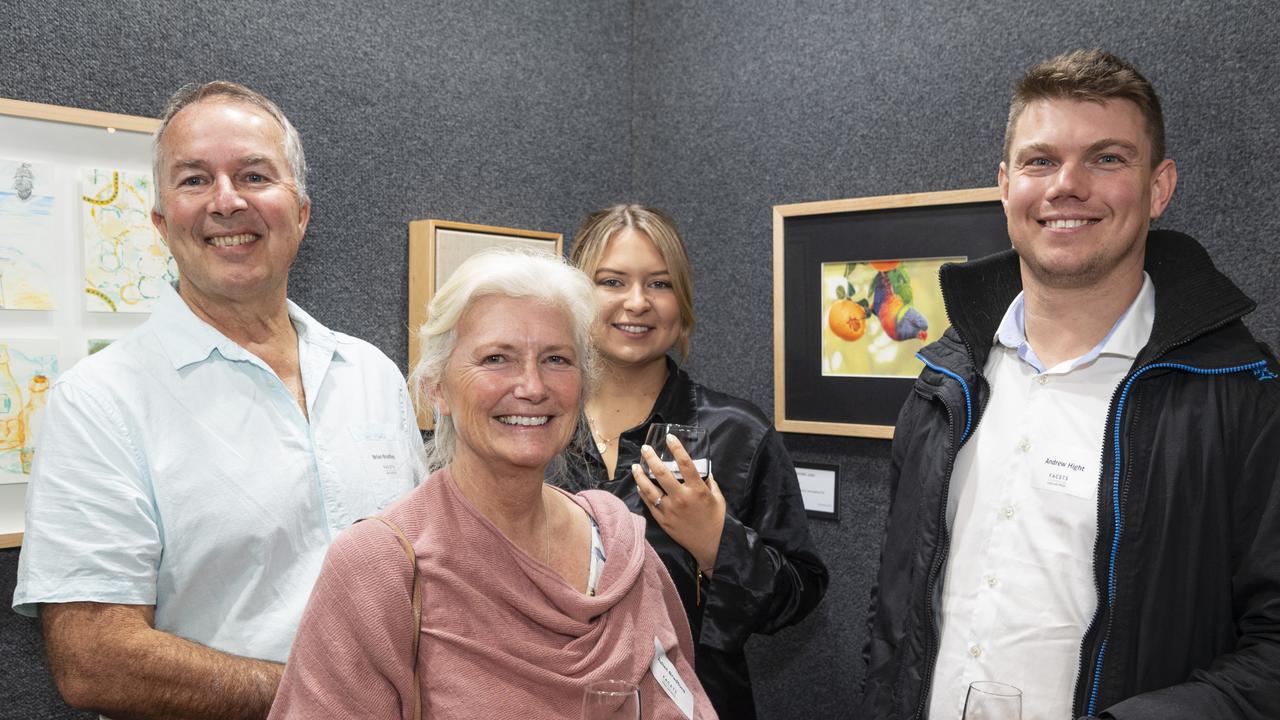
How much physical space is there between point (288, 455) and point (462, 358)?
44cm

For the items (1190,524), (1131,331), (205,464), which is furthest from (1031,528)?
(205,464)

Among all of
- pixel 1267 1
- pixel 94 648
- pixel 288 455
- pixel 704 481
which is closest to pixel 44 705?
pixel 94 648

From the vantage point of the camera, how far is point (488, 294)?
4.76ft

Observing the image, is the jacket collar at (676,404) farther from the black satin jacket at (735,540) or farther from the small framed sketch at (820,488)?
the small framed sketch at (820,488)

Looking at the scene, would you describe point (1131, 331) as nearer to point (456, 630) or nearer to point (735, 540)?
point (735, 540)

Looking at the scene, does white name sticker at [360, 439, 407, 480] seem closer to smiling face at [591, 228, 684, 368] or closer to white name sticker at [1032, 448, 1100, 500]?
smiling face at [591, 228, 684, 368]

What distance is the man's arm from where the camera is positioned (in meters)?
1.41

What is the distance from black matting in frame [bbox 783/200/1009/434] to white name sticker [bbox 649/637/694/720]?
1.13 meters

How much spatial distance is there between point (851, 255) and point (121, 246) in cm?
171

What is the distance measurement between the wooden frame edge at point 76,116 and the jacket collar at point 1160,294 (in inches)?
62.5

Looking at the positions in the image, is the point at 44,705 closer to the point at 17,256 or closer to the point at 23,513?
the point at 23,513

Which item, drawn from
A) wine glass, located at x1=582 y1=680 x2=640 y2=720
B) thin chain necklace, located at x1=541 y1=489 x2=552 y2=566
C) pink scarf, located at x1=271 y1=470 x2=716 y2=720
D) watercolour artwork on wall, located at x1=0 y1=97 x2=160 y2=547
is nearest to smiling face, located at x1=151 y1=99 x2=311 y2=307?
watercolour artwork on wall, located at x1=0 y1=97 x2=160 y2=547

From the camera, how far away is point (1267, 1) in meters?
1.94

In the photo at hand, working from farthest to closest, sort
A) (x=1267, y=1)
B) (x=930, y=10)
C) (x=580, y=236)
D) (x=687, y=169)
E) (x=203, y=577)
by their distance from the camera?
(x=687, y=169) → (x=930, y=10) → (x=580, y=236) → (x=1267, y=1) → (x=203, y=577)
